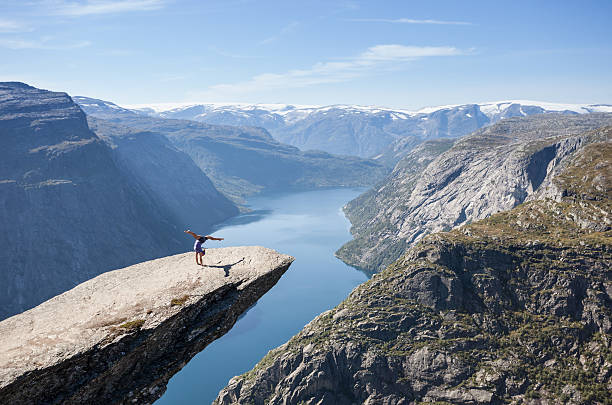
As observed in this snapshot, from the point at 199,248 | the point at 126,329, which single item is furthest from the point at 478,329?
the point at 126,329

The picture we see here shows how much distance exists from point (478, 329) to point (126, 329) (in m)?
101

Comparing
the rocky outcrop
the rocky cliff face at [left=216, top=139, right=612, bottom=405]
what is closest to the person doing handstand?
the rocky outcrop

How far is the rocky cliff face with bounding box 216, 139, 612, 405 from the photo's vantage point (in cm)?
8694

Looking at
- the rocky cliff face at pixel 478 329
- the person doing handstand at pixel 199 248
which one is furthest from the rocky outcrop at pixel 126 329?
the rocky cliff face at pixel 478 329

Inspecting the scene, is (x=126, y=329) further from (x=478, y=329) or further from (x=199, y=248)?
(x=478, y=329)

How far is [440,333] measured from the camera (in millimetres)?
99438

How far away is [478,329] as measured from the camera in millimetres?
98125

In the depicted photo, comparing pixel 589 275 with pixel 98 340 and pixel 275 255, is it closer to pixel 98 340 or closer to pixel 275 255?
pixel 275 255

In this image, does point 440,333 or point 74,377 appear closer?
point 74,377

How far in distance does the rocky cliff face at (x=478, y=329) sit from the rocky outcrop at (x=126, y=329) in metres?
83.8

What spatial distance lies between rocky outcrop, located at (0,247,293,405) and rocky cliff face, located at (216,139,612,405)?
83.8 meters

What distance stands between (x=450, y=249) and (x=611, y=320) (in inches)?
1600

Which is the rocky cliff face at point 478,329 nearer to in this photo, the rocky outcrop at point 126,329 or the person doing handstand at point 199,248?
the person doing handstand at point 199,248

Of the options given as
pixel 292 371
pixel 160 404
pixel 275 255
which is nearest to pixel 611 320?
pixel 292 371
